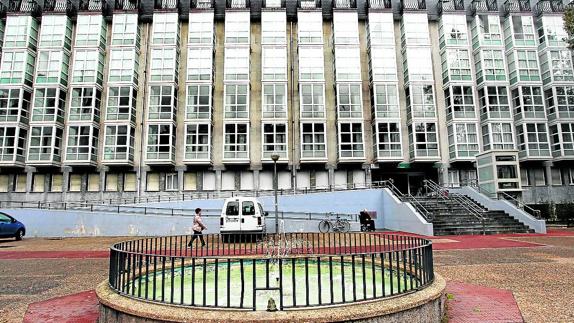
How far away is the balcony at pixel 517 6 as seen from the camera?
114 ft

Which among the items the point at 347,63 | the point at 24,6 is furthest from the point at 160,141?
the point at 24,6

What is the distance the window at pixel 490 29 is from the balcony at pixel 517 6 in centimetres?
175

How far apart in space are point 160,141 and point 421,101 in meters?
24.3

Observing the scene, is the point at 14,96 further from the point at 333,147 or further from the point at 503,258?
the point at 503,258

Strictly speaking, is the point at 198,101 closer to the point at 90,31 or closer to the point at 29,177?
the point at 90,31

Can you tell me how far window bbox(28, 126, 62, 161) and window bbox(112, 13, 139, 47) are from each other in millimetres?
10002

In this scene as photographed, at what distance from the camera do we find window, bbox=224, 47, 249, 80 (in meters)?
32.6

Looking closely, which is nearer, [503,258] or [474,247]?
[503,258]

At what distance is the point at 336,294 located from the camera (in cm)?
562

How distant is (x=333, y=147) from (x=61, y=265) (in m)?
24.8

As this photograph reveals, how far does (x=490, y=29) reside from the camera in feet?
112

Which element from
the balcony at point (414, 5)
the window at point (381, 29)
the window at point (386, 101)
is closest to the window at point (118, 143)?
the window at point (386, 101)

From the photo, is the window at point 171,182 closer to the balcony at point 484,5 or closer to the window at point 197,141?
the window at point 197,141

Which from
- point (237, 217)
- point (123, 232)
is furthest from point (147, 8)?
point (237, 217)
